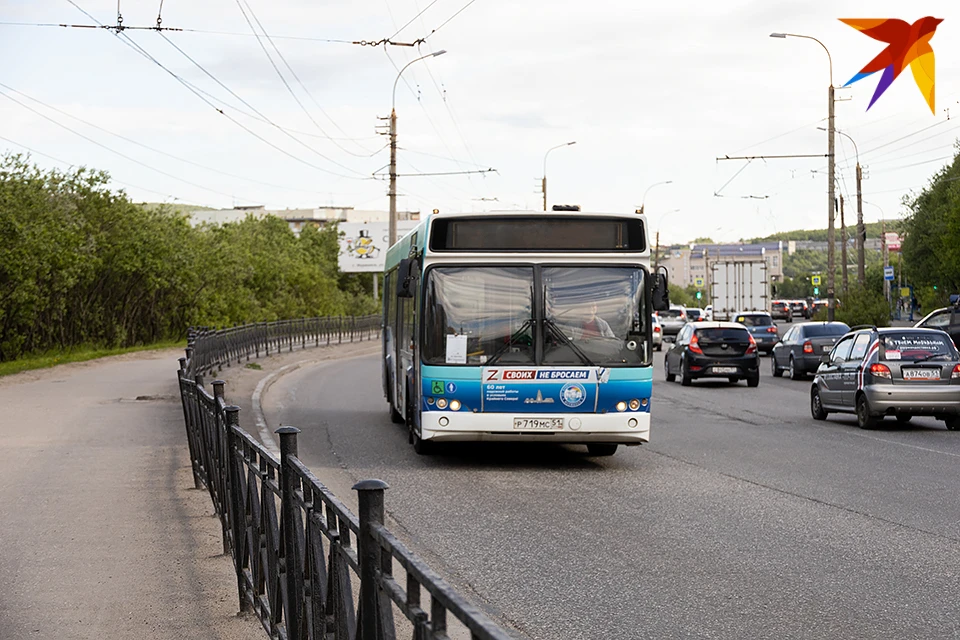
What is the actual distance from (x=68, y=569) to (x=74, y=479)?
4737 millimetres

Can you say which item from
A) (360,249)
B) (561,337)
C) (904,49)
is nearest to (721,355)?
(904,49)

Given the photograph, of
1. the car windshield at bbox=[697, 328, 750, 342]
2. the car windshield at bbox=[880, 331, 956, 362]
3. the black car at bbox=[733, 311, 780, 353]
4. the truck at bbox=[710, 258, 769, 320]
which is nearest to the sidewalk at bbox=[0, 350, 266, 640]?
the car windshield at bbox=[880, 331, 956, 362]

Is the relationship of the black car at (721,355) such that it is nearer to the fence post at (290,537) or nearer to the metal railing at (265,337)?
the metal railing at (265,337)

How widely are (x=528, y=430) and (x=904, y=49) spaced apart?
19.8 feet

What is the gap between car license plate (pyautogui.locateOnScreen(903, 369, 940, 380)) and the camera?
63.4 feet

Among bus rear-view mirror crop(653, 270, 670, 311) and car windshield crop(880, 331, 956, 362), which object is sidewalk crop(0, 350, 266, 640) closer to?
bus rear-view mirror crop(653, 270, 670, 311)

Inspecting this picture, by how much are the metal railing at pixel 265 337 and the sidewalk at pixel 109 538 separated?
3229 millimetres

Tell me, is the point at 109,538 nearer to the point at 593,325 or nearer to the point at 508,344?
the point at 508,344

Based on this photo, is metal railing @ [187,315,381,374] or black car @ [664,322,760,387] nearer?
metal railing @ [187,315,381,374]

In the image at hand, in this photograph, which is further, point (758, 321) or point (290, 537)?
point (758, 321)

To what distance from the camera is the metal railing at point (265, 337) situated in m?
27.3

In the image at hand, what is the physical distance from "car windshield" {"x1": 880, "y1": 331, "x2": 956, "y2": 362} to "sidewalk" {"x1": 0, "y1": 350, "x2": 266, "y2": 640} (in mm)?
10756

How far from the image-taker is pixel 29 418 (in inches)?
777

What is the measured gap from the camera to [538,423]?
45.0 feet
